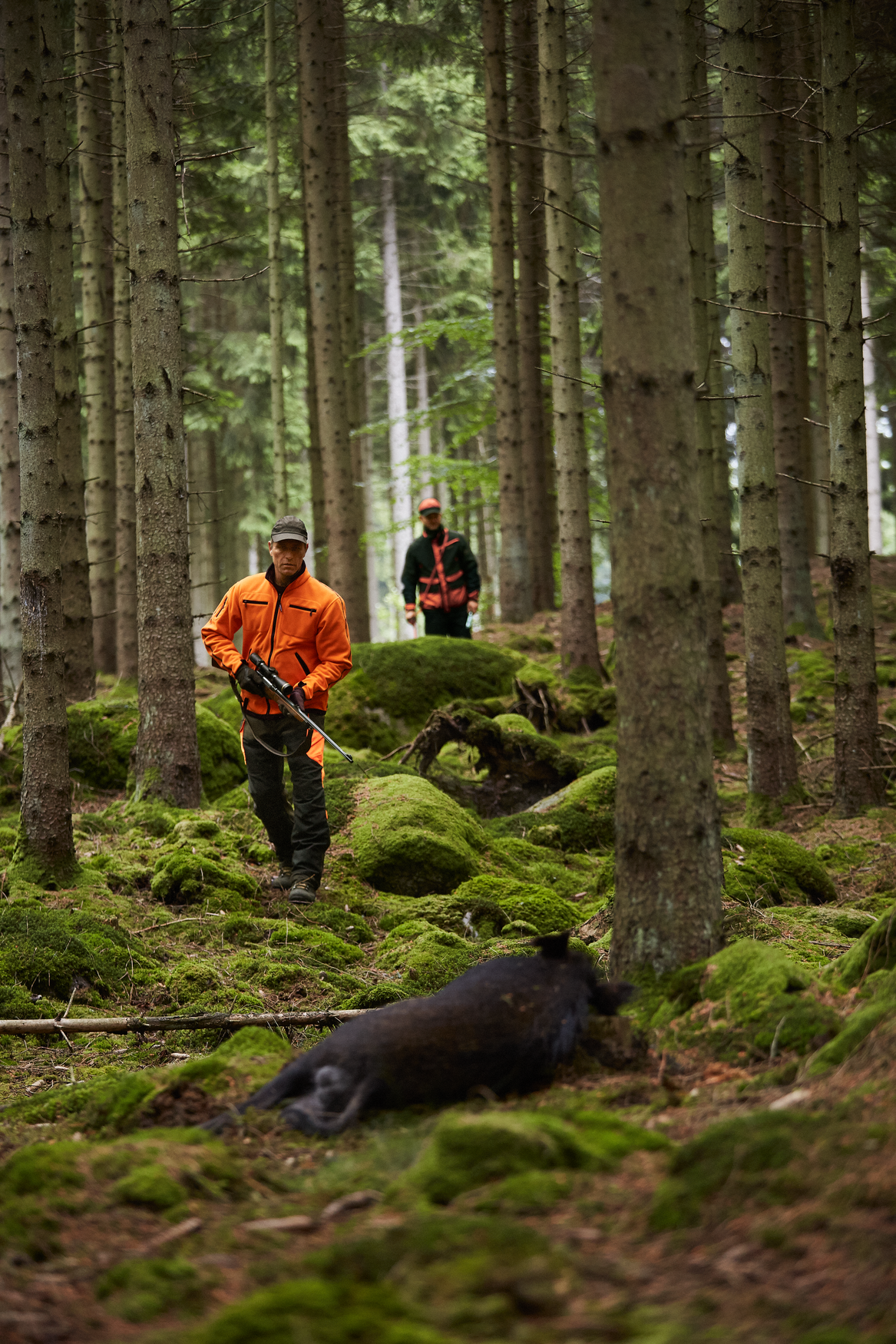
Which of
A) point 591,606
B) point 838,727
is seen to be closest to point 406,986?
point 838,727

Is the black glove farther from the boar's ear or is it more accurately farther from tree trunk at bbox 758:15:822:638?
tree trunk at bbox 758:15:822:638

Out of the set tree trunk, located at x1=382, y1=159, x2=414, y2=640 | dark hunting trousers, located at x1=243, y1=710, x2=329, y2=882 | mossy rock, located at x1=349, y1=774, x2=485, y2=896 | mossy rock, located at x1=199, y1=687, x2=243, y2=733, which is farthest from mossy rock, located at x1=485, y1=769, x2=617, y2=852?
tree trunk, located at x1=382, y1=159, x2=414, y2=640

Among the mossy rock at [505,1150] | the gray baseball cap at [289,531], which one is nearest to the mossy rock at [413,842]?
the gray baseball cap at [289,531]

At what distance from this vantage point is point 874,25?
1095 centimetres

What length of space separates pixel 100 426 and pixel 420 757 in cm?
746

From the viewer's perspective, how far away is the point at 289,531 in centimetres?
660

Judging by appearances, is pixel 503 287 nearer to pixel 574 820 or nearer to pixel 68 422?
pixel 68 422

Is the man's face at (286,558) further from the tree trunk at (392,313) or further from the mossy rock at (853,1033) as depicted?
the tree trunk at (392,313)

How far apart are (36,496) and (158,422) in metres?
1.99

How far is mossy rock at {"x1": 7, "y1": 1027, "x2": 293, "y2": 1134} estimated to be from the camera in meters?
3.47

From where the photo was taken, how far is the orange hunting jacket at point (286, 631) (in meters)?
6.79

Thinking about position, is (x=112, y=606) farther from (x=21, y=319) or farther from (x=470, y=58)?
(x=470, y=58)

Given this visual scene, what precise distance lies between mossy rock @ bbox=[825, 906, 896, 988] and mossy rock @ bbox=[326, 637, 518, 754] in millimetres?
7488

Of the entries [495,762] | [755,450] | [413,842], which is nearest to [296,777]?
[413,842]
